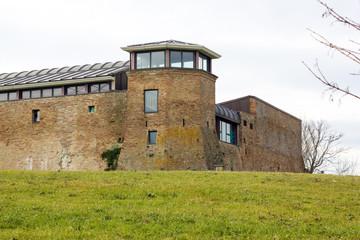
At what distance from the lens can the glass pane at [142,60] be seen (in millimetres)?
Result: 39031

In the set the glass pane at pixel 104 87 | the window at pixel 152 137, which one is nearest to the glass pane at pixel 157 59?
the window at pixel 152 137

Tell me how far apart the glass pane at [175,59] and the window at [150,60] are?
615mm

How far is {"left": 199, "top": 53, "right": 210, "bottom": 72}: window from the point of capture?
39250mm

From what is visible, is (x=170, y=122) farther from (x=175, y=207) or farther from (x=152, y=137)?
(x=175, y=207)

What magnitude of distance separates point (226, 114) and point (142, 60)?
31.8ft

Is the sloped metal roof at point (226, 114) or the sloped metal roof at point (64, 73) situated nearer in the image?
the sloped metal roof at point (226, 114)

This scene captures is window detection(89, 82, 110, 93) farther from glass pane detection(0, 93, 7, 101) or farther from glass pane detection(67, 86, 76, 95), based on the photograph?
glass pane detection(0, 93, 7, 101)

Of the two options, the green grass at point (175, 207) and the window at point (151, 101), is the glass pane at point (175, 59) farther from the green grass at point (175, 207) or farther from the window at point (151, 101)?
the green grass at point (175, 207)

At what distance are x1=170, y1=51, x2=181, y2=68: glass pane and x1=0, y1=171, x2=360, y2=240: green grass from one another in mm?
13514

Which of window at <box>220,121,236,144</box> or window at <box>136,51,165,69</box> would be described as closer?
window at <box>136,51,165,69</box>

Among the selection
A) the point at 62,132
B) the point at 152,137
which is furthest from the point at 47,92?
the point at 152,137

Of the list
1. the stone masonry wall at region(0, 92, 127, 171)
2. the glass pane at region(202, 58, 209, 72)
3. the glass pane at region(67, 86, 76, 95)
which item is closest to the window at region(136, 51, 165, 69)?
the stone masonry wall at region(0, 92, 127, 171)

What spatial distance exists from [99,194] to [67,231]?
19.8 ft

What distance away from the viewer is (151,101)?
3838cm
